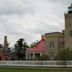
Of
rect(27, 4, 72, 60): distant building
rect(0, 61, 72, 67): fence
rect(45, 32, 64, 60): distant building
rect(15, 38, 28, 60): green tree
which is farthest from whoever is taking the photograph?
rect(15, 38, 28, 60): green tree

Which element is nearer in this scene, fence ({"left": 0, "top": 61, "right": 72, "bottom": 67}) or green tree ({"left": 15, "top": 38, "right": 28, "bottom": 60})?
fence ({"left": 0, "top": 61, "right": 72, "bottom": 67})

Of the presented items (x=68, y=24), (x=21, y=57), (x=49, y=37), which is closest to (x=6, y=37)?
(x=21, y=57)

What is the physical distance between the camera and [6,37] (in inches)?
3925

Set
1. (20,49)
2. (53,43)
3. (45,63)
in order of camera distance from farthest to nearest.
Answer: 1. (20,49)
2. (53,43)
3. (45,63)

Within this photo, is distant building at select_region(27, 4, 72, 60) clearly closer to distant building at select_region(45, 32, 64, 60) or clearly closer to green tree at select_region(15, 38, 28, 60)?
distant building at select_region(45, 32, 64, 60)

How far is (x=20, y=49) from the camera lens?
3605 inches

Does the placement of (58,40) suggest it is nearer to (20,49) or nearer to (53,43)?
(53,43)

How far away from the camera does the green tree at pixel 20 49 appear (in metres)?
88.6

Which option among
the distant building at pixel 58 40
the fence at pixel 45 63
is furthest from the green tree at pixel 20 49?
the fence at pixel 45 63

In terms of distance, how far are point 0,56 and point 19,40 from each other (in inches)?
431

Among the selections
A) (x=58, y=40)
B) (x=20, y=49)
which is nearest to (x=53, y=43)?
(x=58, y=40)

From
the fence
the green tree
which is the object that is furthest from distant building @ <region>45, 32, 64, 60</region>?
the fence

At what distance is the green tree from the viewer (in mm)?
88625

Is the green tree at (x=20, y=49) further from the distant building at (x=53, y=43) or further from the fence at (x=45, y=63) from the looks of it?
the fence at (x=45, y=63)
